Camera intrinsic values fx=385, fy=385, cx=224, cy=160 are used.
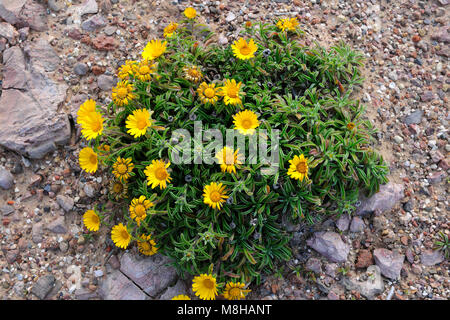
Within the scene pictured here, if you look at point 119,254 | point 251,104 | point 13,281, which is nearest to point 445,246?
point 251,104

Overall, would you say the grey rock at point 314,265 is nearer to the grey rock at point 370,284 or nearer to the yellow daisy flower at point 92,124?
the grey rock at point 370,284

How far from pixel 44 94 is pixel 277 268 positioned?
3741 millimetres

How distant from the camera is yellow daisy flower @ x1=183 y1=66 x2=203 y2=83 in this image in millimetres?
4449

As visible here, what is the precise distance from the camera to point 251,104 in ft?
14.7

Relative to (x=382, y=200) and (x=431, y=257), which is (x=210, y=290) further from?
(x=431, y=257)

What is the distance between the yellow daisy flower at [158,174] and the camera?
13.3 feet

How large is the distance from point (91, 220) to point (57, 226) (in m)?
0.49

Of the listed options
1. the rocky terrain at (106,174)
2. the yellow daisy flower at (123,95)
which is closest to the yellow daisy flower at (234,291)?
the rocky terrain at (106,174)

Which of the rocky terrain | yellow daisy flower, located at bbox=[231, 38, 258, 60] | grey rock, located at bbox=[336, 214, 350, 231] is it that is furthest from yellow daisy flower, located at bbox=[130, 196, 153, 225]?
grey rock, located at bbox=[336, 214, 350, 231]

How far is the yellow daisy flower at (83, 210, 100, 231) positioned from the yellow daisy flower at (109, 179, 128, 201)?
0.38m

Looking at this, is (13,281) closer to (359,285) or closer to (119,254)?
(119,254)

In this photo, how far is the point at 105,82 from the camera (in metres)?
5.33

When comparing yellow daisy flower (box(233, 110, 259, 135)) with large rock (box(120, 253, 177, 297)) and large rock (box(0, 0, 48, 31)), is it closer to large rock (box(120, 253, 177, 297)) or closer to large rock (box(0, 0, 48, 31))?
Result: large rock (box(120, 253, 177, 297))

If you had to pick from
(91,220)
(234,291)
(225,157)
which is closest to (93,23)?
(91,220)
